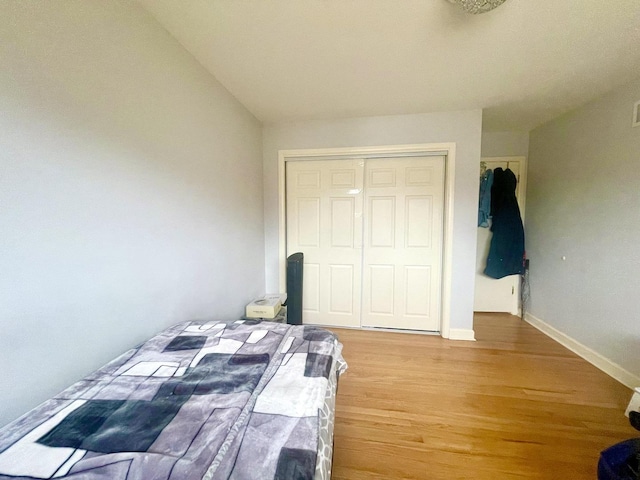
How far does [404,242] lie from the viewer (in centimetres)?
260

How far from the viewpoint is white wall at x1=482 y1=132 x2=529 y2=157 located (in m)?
2.96

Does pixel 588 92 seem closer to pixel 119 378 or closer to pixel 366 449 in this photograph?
pixel 366 449

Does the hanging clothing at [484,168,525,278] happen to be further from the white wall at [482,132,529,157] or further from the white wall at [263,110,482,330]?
the white wall at [263,110,482,330]

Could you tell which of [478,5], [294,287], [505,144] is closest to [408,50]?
[478,5]

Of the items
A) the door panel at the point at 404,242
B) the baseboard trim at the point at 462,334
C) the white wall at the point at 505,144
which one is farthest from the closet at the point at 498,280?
the door panel at the point at 404,242

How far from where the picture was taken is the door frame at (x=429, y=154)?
7.84ft

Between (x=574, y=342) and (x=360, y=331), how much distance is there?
6.54 feet

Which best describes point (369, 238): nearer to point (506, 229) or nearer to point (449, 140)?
point (449, 140)

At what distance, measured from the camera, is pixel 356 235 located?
2668 mm

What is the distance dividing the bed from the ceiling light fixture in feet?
5.74

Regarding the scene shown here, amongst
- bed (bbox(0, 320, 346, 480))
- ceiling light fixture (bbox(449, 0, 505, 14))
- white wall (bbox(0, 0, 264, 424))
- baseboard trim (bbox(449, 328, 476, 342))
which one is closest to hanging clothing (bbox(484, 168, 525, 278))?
baseboard trim (bbox(449, 328, 476, 342))

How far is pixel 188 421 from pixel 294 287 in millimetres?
1798

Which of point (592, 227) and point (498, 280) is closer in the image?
point (592, 227)

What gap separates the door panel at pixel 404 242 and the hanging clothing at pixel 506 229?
3.17ft
